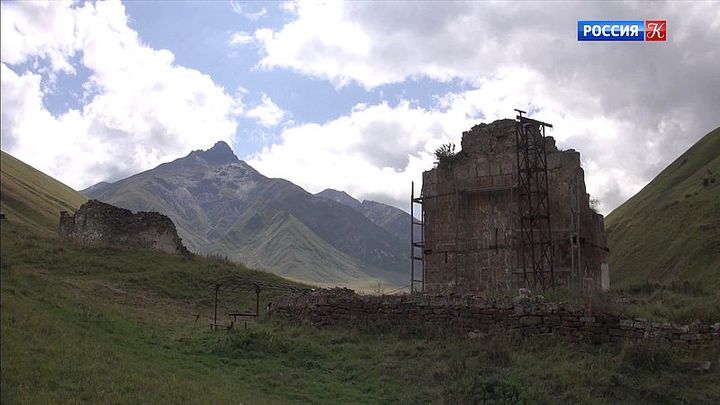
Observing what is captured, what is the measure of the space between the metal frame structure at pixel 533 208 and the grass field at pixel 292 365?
830cm

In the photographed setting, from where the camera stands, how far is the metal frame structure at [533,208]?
22.6 metres

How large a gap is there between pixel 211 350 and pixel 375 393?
14.8 ft

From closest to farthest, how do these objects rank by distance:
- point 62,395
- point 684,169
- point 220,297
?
point 62,395 < point 220,297 < point 684,169

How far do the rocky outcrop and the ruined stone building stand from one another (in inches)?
770

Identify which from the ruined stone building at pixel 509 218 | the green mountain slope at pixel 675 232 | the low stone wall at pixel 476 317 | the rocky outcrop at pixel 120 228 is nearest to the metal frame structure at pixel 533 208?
the ruined stone building at pixel 509 218

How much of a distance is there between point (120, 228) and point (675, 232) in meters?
42.8

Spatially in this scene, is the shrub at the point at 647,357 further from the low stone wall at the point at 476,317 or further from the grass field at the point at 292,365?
the low stone wall at the point at 476,317

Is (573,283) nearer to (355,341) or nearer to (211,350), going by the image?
(355,341)

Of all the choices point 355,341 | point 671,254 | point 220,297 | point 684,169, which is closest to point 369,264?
point 684,169

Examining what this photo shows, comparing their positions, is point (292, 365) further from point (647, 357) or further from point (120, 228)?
point (120, 228)

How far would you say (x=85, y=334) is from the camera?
1277 centimetres

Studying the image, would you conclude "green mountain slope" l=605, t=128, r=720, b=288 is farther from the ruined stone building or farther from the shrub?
the shrub

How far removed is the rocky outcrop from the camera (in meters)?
37.2

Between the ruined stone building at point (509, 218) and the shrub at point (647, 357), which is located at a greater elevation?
the ruined stone building at point (509, 218)
